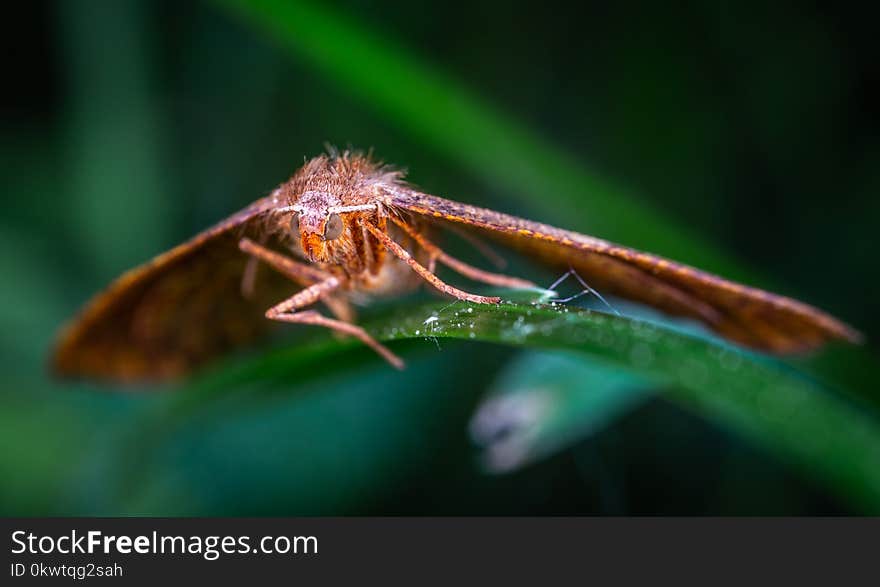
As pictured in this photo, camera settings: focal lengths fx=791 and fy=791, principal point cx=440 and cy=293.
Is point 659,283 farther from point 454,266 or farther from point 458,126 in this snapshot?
point 458,126

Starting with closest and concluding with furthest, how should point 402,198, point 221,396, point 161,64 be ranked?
point 402,198
point 221,396
point 161,64

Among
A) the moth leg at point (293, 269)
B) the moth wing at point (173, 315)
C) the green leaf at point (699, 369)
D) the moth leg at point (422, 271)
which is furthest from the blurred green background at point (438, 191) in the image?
the moth leg at point (422, 271)

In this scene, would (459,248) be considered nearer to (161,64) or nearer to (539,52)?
(539,52)

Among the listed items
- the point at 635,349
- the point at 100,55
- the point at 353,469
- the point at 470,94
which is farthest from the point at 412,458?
the point at 100,55

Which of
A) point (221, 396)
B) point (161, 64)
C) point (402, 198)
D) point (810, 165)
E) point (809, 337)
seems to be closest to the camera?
point (402, 198)

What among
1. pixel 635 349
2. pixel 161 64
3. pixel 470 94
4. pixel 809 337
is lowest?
pixel 635 349

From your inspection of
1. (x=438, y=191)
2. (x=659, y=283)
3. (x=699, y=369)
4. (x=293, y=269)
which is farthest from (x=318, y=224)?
(x=438, y=191)
